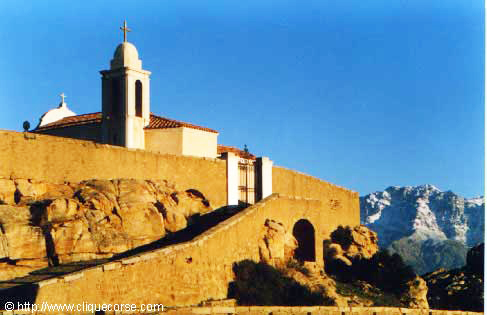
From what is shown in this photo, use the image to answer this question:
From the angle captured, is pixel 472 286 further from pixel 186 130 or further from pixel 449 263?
pixel 449 263

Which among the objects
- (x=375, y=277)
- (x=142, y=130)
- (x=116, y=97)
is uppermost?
(x=116, y=97)

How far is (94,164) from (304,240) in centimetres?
939

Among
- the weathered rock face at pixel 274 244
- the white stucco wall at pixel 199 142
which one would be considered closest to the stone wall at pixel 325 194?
the white stucco wall at pixel 199 142

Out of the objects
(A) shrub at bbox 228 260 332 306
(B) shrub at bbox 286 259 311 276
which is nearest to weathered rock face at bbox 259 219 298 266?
(B) shrub at bbox 286 259 311 276

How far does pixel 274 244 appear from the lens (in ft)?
87.8

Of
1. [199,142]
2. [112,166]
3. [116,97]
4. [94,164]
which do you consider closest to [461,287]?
[199,142]

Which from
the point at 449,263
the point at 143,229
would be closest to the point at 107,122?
the point at 143,229

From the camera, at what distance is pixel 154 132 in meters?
32.8

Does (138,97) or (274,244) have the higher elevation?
(138,97)

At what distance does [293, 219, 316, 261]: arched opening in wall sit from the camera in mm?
30203

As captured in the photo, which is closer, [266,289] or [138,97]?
[266,289]

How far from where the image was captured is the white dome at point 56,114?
3812 centimetres

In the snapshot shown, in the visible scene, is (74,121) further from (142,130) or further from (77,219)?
(77,219)

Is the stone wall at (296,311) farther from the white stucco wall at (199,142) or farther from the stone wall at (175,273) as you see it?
the white stucco wall at (199,142)
